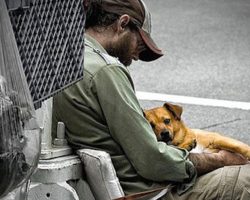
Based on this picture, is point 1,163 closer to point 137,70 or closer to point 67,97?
point 67,97

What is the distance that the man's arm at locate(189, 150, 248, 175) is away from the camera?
3.95m

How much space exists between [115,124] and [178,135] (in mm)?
606

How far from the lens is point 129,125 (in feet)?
11.9

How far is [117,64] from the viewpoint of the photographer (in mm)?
3668

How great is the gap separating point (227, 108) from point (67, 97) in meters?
3.98

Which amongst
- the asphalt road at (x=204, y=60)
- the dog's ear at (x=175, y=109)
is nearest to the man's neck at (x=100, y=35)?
the dog's ear at (x=175, y=109)

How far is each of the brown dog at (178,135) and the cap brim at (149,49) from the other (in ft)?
0.72

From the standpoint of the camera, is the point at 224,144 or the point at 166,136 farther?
the point at 224,144

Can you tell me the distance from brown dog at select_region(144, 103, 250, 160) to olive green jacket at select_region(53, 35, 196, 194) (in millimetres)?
328

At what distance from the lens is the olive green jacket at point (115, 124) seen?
3.61 metres

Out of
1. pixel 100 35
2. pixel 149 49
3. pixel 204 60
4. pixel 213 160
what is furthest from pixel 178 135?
pixel 204 60

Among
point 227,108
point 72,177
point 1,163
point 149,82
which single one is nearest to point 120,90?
point 72,177

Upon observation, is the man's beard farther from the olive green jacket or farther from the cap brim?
the olive green jacket

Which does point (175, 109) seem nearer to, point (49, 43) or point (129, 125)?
point (129, 125)
